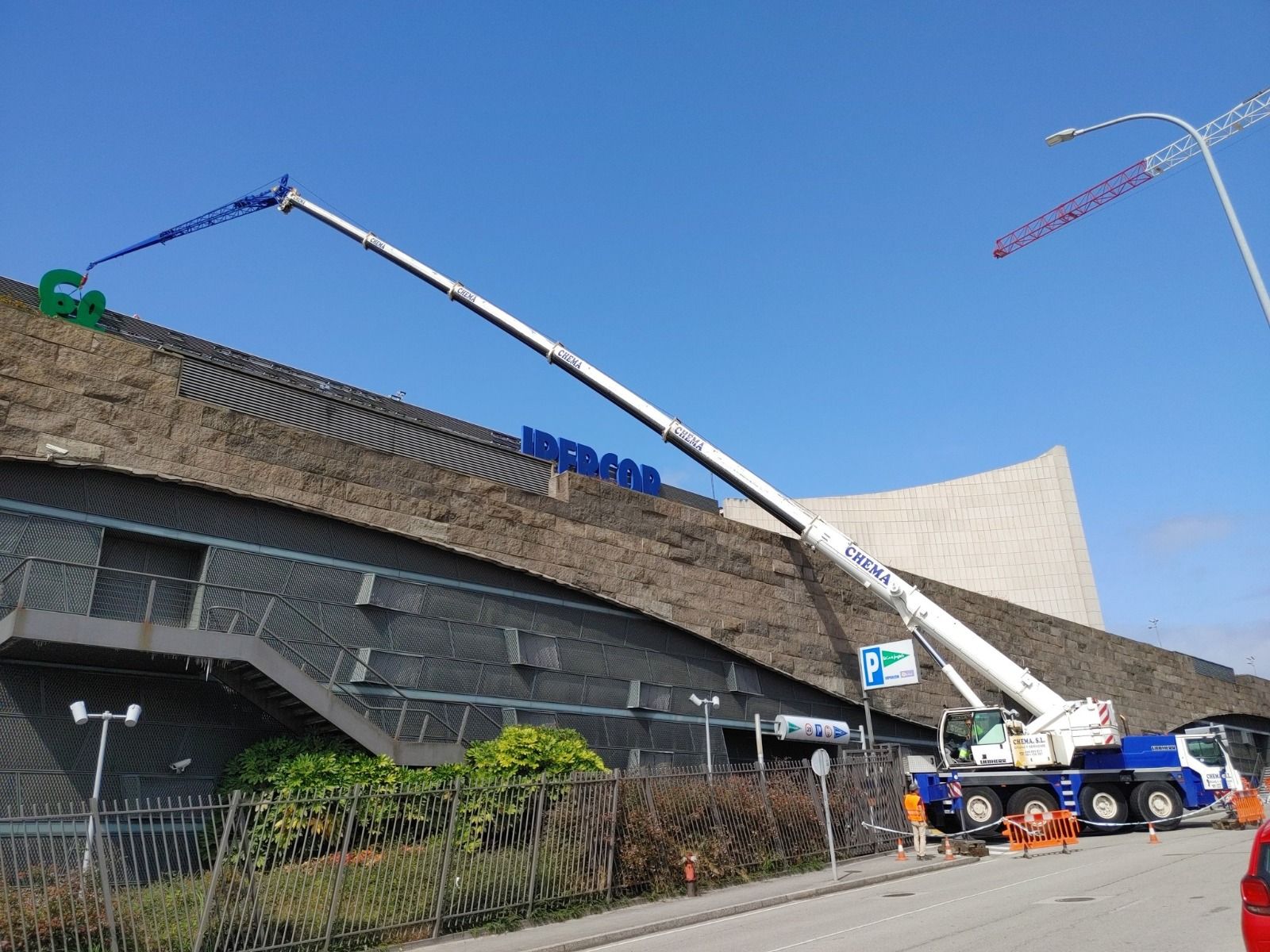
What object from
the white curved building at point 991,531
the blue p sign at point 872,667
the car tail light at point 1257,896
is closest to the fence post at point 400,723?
the car tail light at point 1257,896

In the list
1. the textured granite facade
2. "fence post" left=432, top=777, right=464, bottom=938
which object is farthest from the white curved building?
"fence post" left=432, top=777, right=464, bottom=938

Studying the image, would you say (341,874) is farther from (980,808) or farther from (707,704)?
(980,808)

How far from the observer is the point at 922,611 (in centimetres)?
Answer: 2827

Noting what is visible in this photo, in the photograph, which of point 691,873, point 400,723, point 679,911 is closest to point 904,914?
point 679,911

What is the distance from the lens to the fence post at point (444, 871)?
12.9 metres

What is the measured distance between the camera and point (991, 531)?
6166 cm

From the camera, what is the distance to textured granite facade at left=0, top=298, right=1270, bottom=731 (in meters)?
16.4

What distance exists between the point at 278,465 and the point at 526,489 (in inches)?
244

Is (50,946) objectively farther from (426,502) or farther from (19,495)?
(426,502)

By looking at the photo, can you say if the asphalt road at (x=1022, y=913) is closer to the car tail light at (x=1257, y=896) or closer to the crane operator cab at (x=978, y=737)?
the car tail light at (x=1257, y=896)

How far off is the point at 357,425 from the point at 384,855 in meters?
10.9

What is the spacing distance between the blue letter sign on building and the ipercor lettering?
20.5ft

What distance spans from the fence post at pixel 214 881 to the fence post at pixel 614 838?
245 inches

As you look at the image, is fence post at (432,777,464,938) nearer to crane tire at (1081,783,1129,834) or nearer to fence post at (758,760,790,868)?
fence post at (758,760,790,868)
